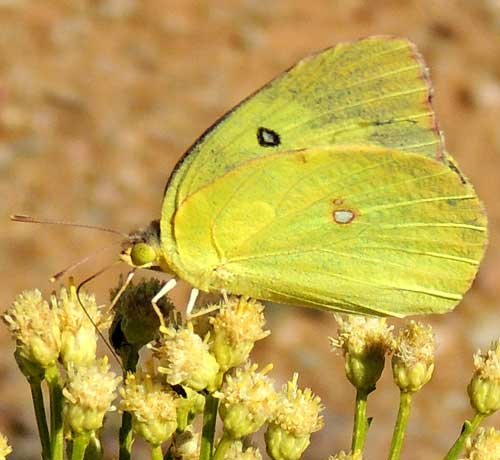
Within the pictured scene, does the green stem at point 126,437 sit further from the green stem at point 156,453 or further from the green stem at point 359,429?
the green stem at point 359,429

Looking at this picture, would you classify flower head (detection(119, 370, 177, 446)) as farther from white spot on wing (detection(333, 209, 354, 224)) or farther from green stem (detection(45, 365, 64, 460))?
white spot on wing (detection(333, 209, 354, 224))

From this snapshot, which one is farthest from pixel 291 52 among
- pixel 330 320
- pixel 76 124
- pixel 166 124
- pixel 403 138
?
pixel 403 138

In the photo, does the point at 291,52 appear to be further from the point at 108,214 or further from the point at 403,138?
the point at 403,138

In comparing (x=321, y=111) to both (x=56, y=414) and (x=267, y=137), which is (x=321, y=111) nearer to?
(x=267, y=137)

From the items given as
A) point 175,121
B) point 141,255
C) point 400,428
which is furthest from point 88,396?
point 175,121

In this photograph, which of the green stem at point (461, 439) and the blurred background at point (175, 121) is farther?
the blurred background at point (175, 121)

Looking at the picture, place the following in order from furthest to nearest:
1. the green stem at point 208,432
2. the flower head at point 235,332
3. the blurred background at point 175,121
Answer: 1. the blurred background at point 175,121
2. the flower head at point 235,332
3. the green stem at point 208,432

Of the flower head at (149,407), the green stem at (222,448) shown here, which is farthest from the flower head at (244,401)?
the flower head at (149,407)
